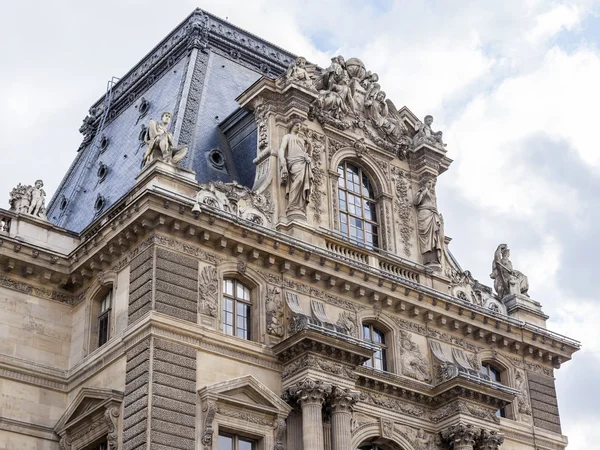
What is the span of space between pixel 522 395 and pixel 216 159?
41.6 ft

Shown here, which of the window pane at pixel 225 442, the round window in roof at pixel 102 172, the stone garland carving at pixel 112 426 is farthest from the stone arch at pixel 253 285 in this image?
the round window in roof at pixel 102 172

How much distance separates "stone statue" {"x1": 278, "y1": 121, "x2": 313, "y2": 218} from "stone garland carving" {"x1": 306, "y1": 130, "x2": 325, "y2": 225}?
16.5 inches

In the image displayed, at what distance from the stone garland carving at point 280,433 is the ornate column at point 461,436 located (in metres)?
5.88

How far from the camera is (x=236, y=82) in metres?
42.8

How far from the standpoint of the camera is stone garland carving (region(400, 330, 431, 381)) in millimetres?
35375

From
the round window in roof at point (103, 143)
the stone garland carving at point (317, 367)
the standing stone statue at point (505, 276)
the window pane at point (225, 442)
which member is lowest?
the window pane at point (225, 442)

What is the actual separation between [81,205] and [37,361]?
30.5ft

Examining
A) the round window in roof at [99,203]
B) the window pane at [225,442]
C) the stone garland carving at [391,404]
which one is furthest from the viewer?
the round window in roof at [99,203]

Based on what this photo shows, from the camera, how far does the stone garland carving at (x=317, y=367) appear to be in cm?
3186

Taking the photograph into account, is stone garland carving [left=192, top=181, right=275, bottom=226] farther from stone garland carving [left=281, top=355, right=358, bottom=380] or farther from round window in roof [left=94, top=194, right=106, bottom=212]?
round window in roof [left=94, top=194, right=106, bottom=212]

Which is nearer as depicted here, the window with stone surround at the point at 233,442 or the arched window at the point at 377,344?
the window with stone surround at the point at 233,442

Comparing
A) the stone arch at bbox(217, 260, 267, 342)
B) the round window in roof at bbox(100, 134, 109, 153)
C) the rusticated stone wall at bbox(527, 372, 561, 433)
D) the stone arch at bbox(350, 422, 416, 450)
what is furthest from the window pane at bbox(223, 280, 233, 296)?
the round window in roof at bbox(100, 134, 109, 153)

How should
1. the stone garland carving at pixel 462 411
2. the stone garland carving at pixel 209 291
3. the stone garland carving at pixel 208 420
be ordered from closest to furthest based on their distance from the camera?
the stone garland carving at pixel 208 420 → the stone garland carving at pixel 209 291 → the stone garland carving at pixel 462 411

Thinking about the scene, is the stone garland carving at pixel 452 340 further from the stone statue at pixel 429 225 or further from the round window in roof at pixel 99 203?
the round window in roof at pixel 99 203
